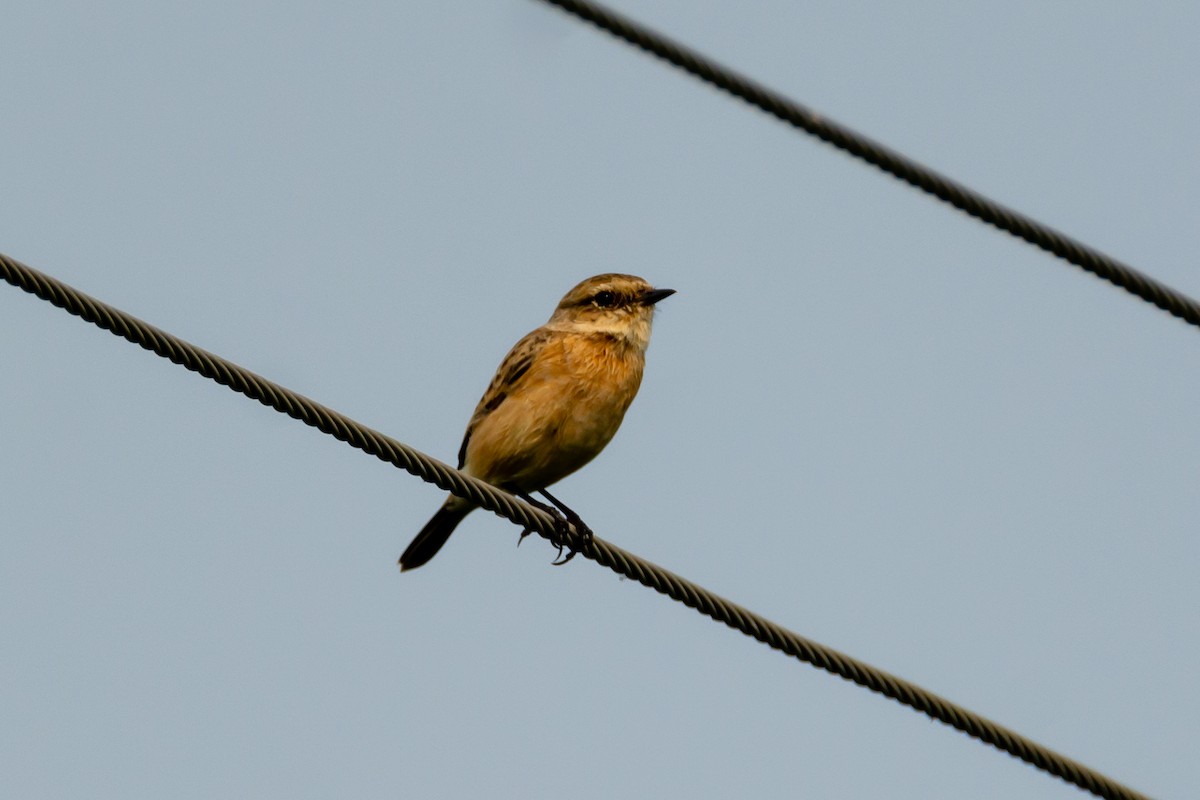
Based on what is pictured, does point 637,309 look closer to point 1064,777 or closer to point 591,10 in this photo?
point 591,10

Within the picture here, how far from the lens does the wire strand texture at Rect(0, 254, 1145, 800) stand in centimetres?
516

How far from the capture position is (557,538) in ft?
26.2

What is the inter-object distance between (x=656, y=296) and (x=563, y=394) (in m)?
1.22

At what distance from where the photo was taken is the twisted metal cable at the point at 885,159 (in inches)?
243

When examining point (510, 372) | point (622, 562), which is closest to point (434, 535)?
point (510, 372)

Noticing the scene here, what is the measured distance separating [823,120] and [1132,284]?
1534mm

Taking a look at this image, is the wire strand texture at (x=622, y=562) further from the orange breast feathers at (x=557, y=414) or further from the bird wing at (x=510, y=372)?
the bird wing at (x=510, y=372)

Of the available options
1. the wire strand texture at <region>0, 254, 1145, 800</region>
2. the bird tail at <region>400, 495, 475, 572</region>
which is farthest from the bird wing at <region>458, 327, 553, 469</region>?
the wire strand texture at <region>0, 254, 1145, 800</region>

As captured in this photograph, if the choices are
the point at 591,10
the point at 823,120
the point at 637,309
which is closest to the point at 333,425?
the point at 591,10

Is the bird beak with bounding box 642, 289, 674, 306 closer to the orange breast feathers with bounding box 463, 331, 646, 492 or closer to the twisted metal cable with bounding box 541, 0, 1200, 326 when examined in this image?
the orange breast feathers with bounding box 463, 331, 646, 492

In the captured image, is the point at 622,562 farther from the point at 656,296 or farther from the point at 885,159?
the point at 656,296

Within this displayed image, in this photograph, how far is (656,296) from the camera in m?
9.61

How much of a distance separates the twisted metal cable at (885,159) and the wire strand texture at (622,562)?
1.83 m

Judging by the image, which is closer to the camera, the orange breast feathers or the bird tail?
the orange breast feathers
